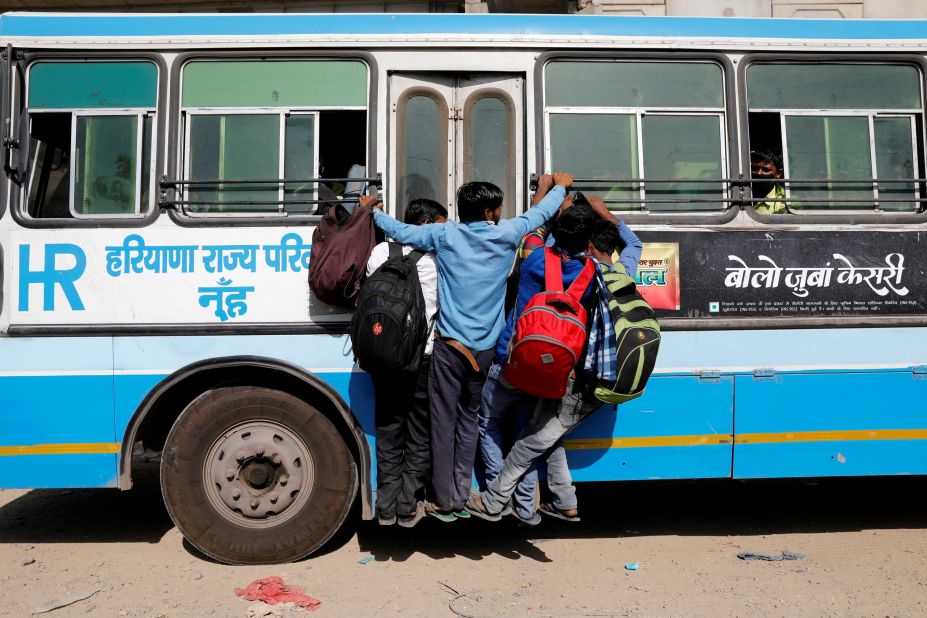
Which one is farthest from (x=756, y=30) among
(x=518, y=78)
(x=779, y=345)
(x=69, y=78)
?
(x=69, y=78)

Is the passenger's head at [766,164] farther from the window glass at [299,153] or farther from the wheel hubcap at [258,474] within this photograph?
the wheel hubcap at [258,474]

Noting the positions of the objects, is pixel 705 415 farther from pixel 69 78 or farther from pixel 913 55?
pixel 69 78

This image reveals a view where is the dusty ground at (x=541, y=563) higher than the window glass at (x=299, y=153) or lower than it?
lower

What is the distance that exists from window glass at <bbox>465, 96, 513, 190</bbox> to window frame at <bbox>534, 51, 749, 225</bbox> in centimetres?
20

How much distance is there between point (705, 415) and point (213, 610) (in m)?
2.81

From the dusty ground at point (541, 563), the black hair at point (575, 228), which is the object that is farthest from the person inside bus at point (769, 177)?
the dusty ground at point (541, 563)

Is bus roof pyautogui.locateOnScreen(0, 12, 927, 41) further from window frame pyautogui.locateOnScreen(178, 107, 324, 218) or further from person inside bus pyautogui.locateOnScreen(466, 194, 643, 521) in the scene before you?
person inside bus pyautogui.locateOnScreen(466, 194, 643, 521)

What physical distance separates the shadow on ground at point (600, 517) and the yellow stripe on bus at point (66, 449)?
Answer: 2.92 feet

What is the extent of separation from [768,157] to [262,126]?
293 centimetres

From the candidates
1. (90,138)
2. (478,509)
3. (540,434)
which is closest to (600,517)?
(478,509)

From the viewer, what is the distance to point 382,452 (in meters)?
4.29

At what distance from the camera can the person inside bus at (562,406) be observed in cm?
415

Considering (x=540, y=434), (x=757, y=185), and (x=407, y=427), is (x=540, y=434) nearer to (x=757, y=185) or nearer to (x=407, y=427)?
(x=407, y=427)

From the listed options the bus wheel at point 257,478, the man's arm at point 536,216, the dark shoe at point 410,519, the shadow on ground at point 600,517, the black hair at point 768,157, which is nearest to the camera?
the man's arm at point 536,216
